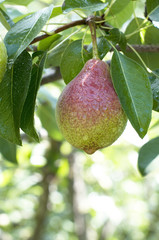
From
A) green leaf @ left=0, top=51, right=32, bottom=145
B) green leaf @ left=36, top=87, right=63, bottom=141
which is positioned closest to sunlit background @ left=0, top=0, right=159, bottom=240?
green leaf @ left=36, top=87, right=63, bottom=141

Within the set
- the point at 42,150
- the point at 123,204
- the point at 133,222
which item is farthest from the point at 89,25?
the point at 133,222

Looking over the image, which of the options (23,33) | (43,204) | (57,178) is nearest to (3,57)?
(23,33)

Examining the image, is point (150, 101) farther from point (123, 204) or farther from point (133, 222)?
point (133, 222)

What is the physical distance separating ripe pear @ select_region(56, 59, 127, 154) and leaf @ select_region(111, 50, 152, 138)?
0.03 meters

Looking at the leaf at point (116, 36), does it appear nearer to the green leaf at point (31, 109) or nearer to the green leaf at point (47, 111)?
the green leaf at point (31, 109)

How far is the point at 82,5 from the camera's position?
80 cm

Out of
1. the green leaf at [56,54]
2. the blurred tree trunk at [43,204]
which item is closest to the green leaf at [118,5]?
the green leaf at [56,54]

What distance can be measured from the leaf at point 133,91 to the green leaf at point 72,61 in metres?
0.17

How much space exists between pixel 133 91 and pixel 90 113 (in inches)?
3.8

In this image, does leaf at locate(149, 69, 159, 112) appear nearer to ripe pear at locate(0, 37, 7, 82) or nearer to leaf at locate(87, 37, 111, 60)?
leaf at locate(87, 37, 111, 60)

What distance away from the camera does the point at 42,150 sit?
2.81m

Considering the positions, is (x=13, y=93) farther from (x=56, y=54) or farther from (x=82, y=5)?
(x=56, y=54)

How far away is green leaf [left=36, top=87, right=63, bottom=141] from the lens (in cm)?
188

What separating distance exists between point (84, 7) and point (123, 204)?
530cm
